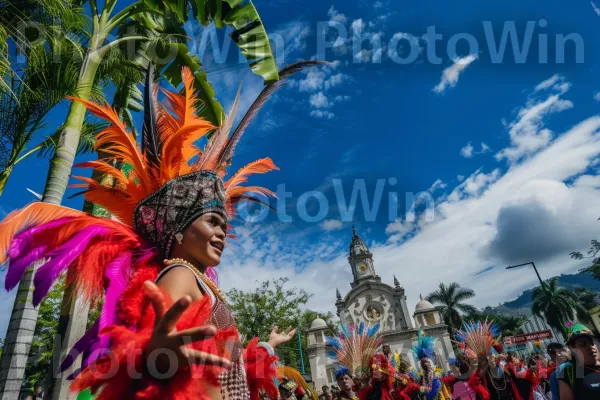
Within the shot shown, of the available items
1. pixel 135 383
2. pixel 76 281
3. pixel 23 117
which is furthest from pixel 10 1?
pixel 135 383

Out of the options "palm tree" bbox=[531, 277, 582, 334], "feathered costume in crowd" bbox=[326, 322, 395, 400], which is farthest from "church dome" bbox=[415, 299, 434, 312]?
"feathered costume in crowd" bbox=[326, 322, 395, 400]

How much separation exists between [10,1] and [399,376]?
8895 millimetres

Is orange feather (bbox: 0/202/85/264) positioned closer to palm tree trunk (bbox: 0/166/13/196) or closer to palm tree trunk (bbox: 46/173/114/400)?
palm tree trunk (bbox: 46/173/114/400)

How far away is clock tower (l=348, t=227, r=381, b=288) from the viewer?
4275cm

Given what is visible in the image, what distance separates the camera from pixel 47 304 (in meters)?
17.6

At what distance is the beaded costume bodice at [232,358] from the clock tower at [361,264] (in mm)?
41354

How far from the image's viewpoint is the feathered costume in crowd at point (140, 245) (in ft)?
4.58

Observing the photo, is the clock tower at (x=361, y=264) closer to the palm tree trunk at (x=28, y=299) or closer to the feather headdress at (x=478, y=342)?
the feather headdress at (x=478, y=342)

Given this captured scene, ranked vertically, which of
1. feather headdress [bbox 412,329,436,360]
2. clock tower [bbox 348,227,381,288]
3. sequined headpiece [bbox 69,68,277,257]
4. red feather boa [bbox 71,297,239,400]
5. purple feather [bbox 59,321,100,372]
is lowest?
red feather boa [bbox 71,297,239,400]

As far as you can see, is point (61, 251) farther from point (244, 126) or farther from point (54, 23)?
point (54, 23)

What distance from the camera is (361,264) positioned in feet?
145

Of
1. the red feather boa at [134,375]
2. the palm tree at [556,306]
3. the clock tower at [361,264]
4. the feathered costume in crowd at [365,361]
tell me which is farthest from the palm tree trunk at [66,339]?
the palm tree at [556,306]

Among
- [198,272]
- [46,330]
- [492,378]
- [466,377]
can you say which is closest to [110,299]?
[198,272]

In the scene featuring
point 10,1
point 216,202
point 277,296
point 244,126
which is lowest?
point 216,202
